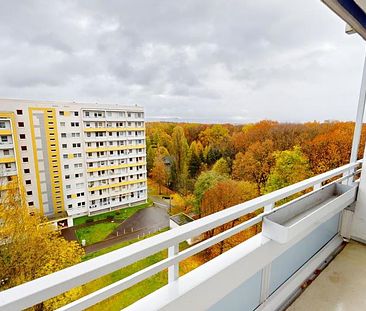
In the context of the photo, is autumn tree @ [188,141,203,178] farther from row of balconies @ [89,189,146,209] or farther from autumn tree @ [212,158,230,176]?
row of balconies @ [89,189,146,209]

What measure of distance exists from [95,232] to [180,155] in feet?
5.17

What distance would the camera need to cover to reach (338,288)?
125 cm

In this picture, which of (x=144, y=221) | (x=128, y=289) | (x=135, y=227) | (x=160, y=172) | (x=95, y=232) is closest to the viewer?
(x=128, y=289)

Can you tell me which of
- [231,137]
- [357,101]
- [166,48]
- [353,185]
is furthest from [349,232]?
[166,48]

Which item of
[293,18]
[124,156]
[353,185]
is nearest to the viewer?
[353,185]

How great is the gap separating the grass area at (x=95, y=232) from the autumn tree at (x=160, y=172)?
28.4 inches

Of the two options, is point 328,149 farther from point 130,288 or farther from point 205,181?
point 130,288

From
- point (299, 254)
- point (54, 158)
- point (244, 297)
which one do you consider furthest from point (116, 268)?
point (299, 254)

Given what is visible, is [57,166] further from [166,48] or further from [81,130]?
[166,48]

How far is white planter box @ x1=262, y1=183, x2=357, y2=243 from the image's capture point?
911mm

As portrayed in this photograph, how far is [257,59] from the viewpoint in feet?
11.7

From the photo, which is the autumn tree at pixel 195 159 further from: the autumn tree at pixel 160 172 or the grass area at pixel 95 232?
the grass area at pixel 95 232

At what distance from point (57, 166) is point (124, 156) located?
2.00 ft

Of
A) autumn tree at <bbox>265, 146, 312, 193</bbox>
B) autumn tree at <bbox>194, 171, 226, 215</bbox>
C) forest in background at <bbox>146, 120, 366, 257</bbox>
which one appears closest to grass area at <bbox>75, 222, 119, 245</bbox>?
forest in background at <bbox>146, 120, 366, 257</bbox>
